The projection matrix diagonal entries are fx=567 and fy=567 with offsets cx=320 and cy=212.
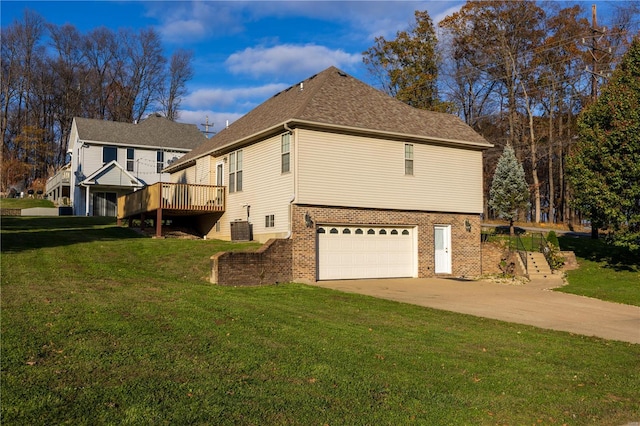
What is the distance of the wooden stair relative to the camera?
22.6m

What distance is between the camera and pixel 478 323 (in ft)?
38.6

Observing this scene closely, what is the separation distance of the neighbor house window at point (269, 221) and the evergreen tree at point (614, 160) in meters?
12.2

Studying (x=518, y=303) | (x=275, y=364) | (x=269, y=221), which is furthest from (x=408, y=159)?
(x=275, y=364)

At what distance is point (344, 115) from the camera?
20.4 meters

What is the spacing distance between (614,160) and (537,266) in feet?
16.7

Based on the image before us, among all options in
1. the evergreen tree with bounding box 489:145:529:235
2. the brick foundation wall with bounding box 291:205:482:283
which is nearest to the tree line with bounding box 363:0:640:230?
the evergreen tree with bounding box 489:145:529:235

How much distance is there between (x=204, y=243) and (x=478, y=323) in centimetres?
1154

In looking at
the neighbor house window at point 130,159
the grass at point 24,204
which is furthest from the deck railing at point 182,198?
the grass at point 24,204

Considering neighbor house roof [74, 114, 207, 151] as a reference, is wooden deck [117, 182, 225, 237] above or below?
below

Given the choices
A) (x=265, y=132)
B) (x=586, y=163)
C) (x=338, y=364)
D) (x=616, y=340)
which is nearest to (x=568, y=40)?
(x=586, y=163)

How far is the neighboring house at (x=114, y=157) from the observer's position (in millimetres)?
38812

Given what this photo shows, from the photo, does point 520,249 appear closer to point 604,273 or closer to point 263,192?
point 604,273

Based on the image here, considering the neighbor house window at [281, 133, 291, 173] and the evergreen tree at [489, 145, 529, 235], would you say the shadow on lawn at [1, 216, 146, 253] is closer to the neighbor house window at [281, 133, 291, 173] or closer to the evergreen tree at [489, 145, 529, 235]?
the neighbor house window at [281, 133, 291, 173]

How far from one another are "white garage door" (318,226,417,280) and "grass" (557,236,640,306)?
561 centimetres
